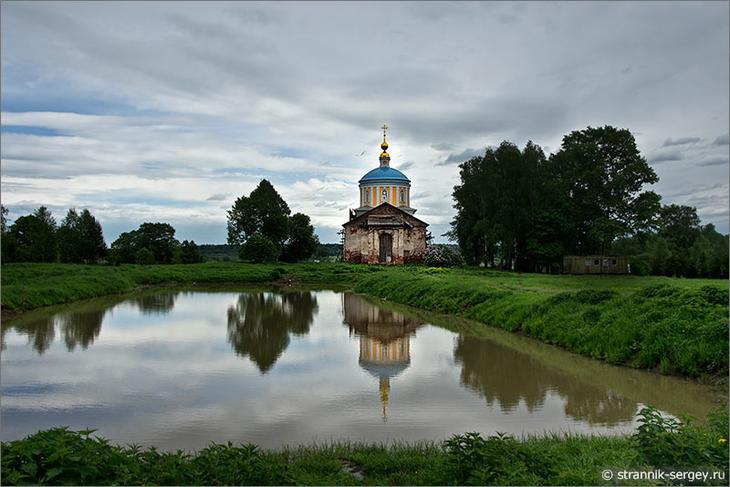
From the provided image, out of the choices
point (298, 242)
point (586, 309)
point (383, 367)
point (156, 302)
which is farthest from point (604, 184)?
point (298, 242)

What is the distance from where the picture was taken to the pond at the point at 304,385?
369 inches

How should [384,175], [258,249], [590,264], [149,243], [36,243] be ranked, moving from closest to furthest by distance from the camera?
[590,264] < [36,243] < [258,249] < [149,243] < [384,175]

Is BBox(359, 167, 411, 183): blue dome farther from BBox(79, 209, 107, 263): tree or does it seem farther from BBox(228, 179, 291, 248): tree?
BBox(79, 209, 107, 263): tree

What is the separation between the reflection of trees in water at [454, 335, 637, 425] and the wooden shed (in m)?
26.4

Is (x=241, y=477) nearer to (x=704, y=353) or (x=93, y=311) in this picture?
(x=704, y=353)

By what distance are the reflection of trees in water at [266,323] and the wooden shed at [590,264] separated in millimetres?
17314

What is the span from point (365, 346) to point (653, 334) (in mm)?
7787

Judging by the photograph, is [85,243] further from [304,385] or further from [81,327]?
[304,385]

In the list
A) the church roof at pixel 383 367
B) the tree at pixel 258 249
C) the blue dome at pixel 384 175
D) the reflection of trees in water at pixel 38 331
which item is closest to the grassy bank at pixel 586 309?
the reflection of trees in water at pixel 38 331

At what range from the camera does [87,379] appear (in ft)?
42.5

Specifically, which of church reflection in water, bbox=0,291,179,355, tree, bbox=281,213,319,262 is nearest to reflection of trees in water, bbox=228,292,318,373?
church reflection in water, bbox=0,291,179,355

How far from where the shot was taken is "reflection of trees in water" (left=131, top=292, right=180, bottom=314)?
28.4m

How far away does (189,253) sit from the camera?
227ft

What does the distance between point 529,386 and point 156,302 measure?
24696mm
